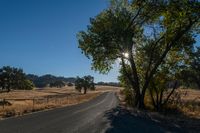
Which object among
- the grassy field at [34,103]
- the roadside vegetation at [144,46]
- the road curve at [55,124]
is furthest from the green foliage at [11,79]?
the road curve at [55,124]

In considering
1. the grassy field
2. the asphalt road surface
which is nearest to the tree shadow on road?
the asphalt road surface

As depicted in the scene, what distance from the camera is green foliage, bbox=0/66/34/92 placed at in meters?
134

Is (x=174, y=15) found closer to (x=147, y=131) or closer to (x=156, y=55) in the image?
(x=156, y=55)

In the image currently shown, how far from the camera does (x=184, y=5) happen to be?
2984cm

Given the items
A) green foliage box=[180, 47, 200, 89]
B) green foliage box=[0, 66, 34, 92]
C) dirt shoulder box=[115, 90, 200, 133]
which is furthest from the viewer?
green foliage box=[0, 66, 34, 92]

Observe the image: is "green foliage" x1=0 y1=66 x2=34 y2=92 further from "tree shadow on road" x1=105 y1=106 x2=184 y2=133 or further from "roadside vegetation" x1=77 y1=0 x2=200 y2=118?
"tree shadow on road" x1=105 y1=106 x2=184 y2=133

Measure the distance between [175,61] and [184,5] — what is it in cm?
1245

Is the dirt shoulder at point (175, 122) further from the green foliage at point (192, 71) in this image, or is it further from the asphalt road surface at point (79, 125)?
the green foliage at point (192, 71)

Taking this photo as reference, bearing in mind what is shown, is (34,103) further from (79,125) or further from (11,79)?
(11,79)

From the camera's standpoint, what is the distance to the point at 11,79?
136125mm

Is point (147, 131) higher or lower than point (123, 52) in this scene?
lower

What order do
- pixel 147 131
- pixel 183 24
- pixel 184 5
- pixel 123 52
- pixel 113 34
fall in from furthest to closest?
pixel 123 52 < pixel 113 34 < pixel 183 24 < pixel 184 5 < pixel 147 131

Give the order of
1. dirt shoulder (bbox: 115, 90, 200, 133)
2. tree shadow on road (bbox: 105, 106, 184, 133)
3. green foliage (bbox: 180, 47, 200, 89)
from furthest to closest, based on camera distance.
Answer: green foliage (bbox: 180, 47, 200, 89) < dirt shoulder (bbox: 115, 90, 200, 133) < tree shadow on road (bbox: 105, 106, 184, 133)

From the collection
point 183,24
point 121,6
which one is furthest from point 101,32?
point 183,24
